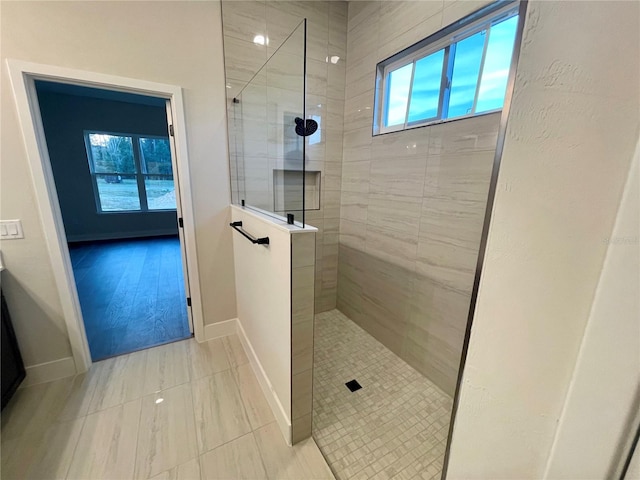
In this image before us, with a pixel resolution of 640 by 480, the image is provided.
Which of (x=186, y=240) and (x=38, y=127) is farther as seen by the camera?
(x=186, y=240)

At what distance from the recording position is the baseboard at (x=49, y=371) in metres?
1.79

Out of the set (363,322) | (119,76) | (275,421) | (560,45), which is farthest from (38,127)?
(363,322)

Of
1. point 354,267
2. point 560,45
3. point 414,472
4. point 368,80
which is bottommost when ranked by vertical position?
point 414,472

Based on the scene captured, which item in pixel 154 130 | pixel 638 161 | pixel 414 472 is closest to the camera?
pixel 638 161

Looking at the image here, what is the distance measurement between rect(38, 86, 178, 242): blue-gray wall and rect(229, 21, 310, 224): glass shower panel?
13.0 ft

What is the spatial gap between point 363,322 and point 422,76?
2176 millimetres

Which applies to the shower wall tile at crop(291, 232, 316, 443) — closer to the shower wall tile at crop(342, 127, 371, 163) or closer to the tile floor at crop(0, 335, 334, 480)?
the tile floor at crop(0, 335, 334, 480)

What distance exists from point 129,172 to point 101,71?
16.3ft

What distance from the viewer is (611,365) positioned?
35 cm

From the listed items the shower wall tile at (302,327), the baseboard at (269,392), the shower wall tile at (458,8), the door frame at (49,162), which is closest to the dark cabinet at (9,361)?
the door frame at (49,162)

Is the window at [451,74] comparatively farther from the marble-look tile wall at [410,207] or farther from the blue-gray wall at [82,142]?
the blue-gray wall at [82,142]

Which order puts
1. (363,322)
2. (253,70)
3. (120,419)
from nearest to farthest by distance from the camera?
(120,419), (253,70), (363,322)

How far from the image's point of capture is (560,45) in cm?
39

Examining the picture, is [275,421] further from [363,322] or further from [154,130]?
[154,130]
